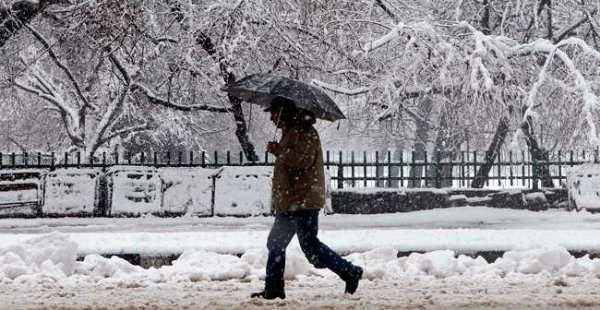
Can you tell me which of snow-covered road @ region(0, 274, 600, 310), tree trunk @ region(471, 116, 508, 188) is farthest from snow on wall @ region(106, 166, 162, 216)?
snow-covered road @ region(0, 274, 600, 310)

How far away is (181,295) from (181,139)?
22.0m

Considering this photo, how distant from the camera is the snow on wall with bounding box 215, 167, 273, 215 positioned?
16.4 metres

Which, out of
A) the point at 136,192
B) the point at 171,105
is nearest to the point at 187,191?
the point at 136,192

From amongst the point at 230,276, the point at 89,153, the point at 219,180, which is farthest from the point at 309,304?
the point at 89,153

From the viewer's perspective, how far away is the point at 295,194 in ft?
20.9

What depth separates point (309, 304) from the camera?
635 cm

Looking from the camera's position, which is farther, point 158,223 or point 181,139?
point 181,139

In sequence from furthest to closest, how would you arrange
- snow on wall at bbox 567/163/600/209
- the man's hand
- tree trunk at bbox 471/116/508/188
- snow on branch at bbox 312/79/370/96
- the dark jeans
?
tree trunk at bbox 471/116/508/188
snow on branch at bbox 312/79/370/96
snow on wall at bbox 567/163/600/209
the dark jeans
the man's hand

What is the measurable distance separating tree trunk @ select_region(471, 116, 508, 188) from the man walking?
45.4ft

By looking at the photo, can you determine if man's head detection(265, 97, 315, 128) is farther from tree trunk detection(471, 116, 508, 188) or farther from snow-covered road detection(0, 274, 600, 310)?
tree trunk detection(471, 116, 508, 188)

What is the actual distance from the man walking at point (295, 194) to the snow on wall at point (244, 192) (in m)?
9.78

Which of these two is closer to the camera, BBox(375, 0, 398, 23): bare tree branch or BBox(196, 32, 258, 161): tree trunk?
BBox(196, 32, 258, 161): tree trunk

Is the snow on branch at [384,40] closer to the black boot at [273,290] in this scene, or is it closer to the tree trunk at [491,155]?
the tree trunk at [491,155]

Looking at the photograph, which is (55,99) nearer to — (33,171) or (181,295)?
(33,171)
